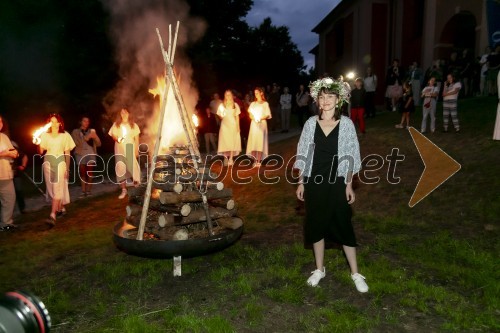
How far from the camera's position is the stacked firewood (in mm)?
5246

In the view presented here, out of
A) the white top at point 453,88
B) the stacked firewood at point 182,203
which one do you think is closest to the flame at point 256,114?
the white top at point 453,88

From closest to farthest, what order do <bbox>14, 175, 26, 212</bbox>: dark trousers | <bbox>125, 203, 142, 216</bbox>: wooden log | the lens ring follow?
the lens ring
<bbox>125, 203, 142, 216</bbox>: wooden log
<bbox>14, 175, 26, 212</bbox>: dark trousers

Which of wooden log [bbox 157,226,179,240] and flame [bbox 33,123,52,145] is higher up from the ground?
flame [bbox 33,123,52,145]

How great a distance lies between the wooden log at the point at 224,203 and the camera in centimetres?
585

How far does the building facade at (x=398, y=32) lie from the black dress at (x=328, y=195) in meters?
15.4

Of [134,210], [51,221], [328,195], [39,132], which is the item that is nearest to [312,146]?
[328,195]

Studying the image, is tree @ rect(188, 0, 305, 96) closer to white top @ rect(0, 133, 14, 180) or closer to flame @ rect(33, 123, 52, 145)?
flame @ rect(33, 123, 52, 145)

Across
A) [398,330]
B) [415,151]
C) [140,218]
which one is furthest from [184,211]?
[415,151]

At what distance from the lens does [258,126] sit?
39.9ft

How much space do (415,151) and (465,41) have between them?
1293 centimetres

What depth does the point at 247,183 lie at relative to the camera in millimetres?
10875

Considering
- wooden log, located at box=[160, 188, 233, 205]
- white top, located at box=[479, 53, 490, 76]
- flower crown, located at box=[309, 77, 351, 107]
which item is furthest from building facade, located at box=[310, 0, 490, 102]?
wooden log, located at box=[160, 188, 233, 205]

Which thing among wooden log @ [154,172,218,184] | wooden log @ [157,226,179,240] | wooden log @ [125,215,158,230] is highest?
wooden log @ [154,172,218,184]

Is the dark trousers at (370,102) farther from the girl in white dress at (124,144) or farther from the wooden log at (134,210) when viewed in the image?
the wooden log at (134,210)
